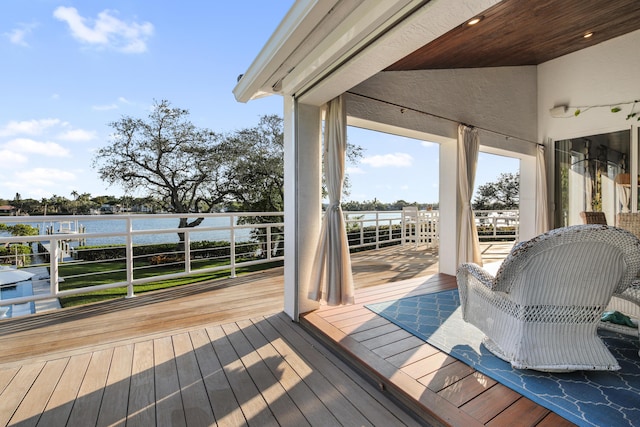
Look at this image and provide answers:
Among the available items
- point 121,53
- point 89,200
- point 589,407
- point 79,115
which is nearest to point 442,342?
point 589,407

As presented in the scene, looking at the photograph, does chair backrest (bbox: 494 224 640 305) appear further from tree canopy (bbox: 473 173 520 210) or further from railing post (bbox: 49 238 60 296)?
tree canopy (bbox: 473 173 520 210)

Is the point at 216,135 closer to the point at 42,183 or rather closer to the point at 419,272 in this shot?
the point at 42,183

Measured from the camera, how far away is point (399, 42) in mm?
1851

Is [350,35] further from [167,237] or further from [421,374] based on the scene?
[167,237]

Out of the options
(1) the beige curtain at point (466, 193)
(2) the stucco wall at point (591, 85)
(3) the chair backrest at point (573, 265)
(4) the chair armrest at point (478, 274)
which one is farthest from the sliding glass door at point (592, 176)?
(4) the chair armrest at point (478, 274)

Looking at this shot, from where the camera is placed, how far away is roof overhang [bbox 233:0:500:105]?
1626 mm

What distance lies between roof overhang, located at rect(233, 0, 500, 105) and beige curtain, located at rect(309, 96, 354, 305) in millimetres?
278

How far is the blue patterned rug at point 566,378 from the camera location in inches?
57.5

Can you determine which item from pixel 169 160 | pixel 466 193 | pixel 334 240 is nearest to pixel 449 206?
pixel 466 193

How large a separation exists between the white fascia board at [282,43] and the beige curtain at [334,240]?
684 millimetres

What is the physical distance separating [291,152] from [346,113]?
0.67 m

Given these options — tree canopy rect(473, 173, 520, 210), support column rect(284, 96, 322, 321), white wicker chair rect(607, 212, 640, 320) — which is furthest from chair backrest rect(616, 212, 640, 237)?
tree canopy rect(473, 173, 520, 210)

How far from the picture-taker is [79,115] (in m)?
9.90

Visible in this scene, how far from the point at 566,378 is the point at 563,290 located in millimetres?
496
